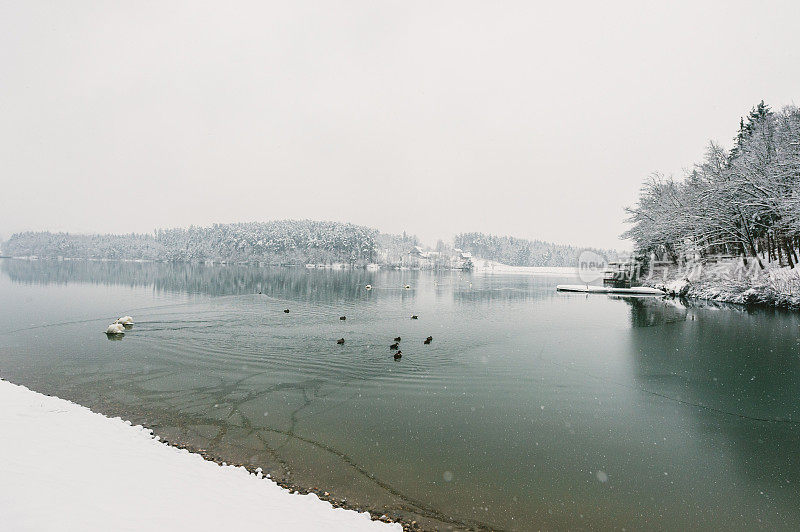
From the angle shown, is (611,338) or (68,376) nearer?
(68,376)

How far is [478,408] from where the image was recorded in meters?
14.5

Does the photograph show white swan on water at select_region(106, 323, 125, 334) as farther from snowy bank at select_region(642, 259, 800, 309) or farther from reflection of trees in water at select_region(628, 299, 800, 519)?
snowy bank at select_region(642, 259, 800, 309)

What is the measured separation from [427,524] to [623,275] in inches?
2991

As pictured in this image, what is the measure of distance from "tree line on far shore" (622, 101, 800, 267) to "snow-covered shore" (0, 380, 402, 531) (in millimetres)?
43491

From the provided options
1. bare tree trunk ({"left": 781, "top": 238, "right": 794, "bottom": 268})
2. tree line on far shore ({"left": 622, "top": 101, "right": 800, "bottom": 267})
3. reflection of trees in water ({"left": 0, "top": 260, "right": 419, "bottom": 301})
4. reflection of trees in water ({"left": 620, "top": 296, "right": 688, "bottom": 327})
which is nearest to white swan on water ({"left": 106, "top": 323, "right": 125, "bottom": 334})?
reflection of trees in water ({"left": 0, "top": 260, "right": 419, "bottom": 301})

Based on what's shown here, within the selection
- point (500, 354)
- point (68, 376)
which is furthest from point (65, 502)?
point (500, 354)

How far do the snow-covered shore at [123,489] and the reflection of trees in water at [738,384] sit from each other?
35.3 ft

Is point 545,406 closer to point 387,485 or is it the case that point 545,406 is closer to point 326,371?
point 387,485

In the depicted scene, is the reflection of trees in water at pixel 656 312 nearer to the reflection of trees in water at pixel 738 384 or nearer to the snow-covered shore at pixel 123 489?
the reflection of trees in water at pixel 738 384

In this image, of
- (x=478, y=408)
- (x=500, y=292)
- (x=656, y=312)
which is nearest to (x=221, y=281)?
(x=500, y=292)

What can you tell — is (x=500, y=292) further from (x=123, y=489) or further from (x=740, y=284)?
(x=123, y=489)

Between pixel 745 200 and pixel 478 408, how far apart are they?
46.9 m

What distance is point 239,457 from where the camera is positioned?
1048cm

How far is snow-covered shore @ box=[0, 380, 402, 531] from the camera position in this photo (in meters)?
6.09
